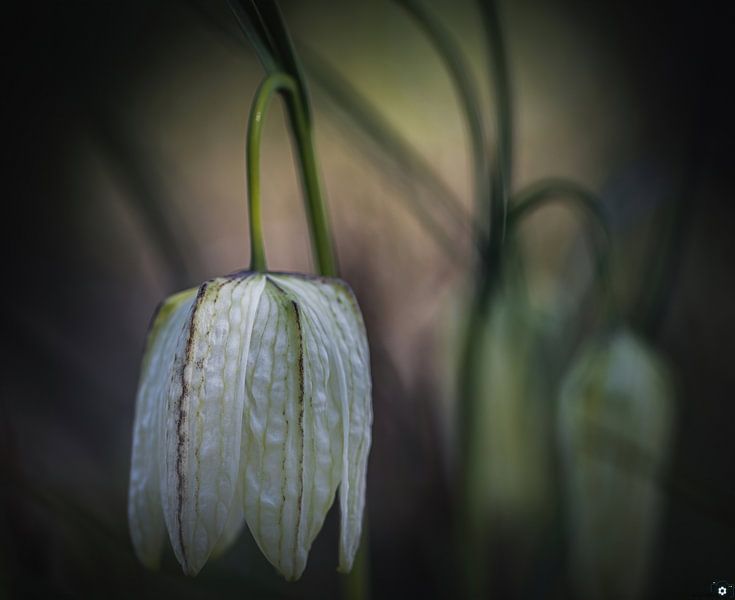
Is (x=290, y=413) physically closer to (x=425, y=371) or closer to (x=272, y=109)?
(x=425, y=371)

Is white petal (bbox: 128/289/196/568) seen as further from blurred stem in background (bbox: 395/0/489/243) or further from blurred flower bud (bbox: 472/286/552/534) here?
blurred flower bud (bbox: 472/286/552/534)

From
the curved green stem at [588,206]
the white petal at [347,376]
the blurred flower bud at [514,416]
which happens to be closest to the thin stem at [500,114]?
the curved green stem at [588,206]

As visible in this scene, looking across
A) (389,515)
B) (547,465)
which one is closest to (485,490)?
(547,465)

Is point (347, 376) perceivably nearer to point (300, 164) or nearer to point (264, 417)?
point (264, 417)

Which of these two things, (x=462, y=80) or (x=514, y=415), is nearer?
(x=462, y=80)

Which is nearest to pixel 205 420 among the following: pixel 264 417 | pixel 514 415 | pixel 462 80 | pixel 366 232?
pixel 264 417

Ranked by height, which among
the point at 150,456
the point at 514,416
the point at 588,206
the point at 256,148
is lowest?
the point at 514,416

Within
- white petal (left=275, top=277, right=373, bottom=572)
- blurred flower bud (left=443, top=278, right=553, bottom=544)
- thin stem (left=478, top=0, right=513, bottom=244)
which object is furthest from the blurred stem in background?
white petal (left=275, top=277, right=373, bottom=572)
